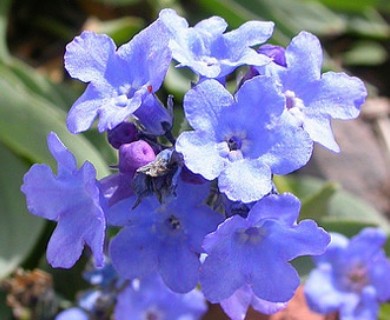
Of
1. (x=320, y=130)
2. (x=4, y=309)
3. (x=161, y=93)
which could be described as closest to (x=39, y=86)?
(x=161, y=93)

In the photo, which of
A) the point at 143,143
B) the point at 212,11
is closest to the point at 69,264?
the point at 143,143

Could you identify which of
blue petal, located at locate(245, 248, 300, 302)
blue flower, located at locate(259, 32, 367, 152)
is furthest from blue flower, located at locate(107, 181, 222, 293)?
blue flower, located at locate(259, 32, 367, 152)

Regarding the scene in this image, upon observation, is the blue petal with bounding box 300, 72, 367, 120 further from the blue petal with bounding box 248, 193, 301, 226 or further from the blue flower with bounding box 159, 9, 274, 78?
the blue petal with bounding box 248, 193, 301, 226

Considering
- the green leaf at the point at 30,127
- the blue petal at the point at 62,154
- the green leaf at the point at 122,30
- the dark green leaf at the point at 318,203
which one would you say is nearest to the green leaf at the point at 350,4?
the green leaf at the point at 122,30

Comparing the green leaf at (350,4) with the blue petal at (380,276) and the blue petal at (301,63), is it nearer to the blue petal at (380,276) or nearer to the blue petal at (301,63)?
the blue petal at (380,276)

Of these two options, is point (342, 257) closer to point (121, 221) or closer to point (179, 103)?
point (179, 103)

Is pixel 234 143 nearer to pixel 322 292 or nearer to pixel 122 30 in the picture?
pixel 322 292
